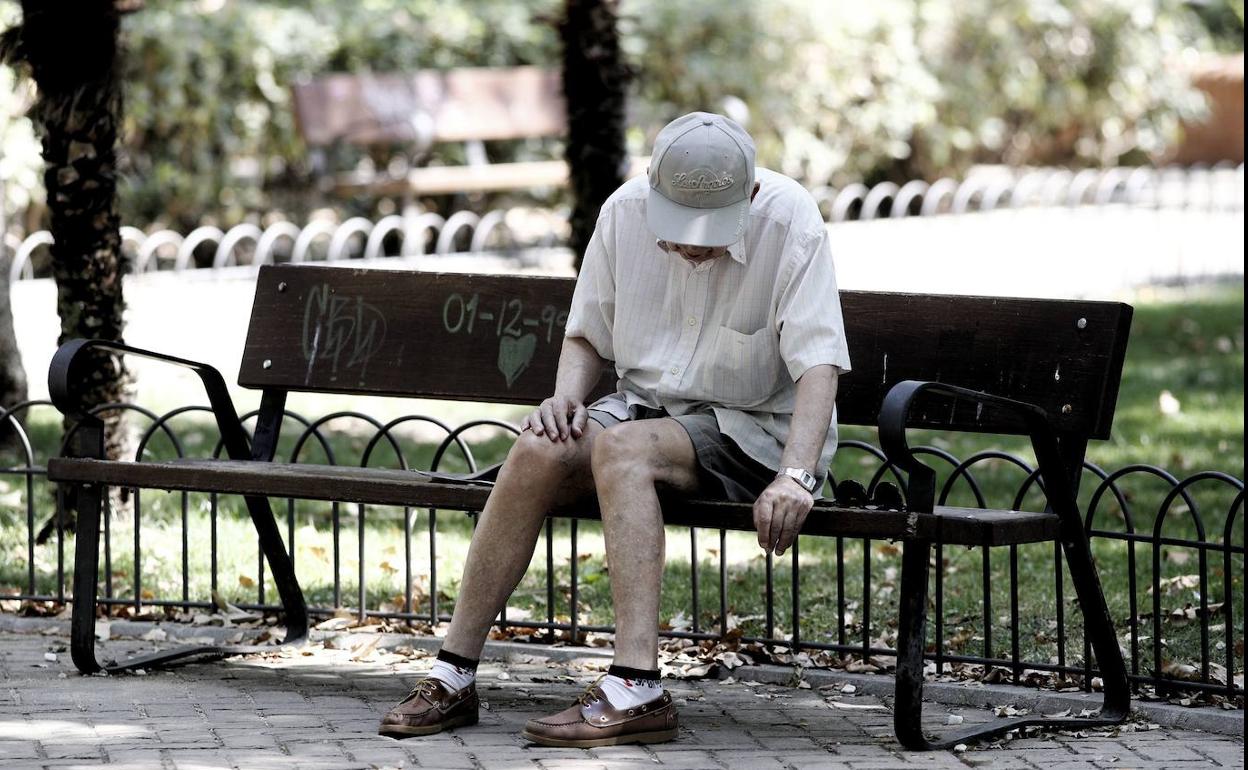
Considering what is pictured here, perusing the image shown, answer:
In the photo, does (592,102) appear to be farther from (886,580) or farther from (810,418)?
(810,418)

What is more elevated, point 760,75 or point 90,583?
point 760,75

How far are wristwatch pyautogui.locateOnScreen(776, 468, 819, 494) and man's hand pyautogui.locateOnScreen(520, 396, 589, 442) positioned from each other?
49 centimetres

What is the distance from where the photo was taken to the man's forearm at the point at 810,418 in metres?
3.85

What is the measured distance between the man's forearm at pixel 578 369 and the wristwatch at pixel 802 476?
2.11 feet

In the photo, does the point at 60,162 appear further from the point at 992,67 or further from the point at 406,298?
the point at 992,67

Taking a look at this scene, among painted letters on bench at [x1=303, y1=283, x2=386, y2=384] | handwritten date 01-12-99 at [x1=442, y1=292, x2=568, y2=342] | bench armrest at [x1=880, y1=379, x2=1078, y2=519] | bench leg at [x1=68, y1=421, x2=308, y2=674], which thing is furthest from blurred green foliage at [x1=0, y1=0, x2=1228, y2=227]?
bench armrest at [x1=880, y1=379, x2=1078, y2=519]

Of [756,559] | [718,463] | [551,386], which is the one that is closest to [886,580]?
[756,559]

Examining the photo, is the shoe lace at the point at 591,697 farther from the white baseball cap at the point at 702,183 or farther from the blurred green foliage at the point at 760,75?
the blurred green foliage at the point at 760,75

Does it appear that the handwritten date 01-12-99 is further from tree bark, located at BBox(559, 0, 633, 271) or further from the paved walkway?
tree bark, located at BBox(559, 0, 633, 271)

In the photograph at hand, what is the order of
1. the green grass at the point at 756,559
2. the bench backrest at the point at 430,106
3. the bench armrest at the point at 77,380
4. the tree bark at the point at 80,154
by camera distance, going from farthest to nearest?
the bench backrest at the point at 430,106 < the tree bark at the point at 80,154 < the green grass at the point at 756,559 < the bench armrest at the point at 77,380

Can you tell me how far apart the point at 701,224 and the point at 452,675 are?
1.19 m

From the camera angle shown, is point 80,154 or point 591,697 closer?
point 591,697

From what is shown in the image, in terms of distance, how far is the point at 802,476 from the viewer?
12.5 feet

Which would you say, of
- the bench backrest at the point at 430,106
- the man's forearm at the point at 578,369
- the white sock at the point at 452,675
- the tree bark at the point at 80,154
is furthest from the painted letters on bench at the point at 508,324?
the bench backrest at the point at 430,106
